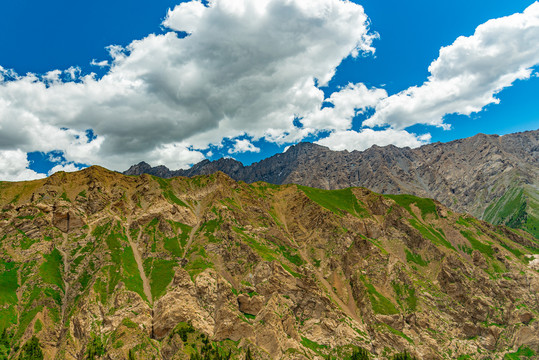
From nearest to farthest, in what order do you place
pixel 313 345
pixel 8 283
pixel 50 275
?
pixel 8 283, pixel 313 345, pixel 50 275

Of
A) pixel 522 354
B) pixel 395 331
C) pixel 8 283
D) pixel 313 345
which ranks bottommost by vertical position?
pixel 522 354

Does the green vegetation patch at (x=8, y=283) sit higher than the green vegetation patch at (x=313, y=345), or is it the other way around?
the green vegetation patch at (x=8, y=283)

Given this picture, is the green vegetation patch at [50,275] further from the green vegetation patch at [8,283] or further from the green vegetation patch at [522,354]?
the green vegetation patch at [522,354]

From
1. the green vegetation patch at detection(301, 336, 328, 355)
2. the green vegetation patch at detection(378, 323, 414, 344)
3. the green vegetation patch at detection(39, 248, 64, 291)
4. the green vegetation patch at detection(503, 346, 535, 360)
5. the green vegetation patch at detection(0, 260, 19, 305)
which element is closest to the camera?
the green vegetation patch at detection(0, 260, 19, 305)

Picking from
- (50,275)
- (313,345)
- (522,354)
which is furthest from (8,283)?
(522,354)

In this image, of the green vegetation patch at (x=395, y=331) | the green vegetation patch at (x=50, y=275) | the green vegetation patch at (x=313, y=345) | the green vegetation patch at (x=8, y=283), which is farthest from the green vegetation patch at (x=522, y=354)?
the green vegetation patch at (x=8, y=283)

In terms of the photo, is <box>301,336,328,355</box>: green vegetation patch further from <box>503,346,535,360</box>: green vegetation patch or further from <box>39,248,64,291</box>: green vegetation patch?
<box>39,248,64,291</box>: green vegetation patch

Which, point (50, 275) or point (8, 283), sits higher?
point (50, 275)

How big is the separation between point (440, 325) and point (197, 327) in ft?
469

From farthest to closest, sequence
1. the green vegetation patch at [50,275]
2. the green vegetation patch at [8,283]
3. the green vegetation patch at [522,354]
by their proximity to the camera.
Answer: the green vegetation patch at [50,275]
the green vegetation patch at [522,354]
the green vegetation patch at [8,283]

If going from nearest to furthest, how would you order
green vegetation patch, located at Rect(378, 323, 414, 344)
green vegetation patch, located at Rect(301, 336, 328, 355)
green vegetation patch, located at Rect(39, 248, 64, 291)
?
green vegetation patch, located at Rect(301, 336, 328, 355)
green vegetation patch, located at Rect(378, 323, 414, 344)
green vegetation patch, located at Rect(39, 248, 64, 291)

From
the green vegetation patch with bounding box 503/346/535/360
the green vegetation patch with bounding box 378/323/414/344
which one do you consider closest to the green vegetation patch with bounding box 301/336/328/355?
the green vegetation patch with bounding box 378/323/414/344

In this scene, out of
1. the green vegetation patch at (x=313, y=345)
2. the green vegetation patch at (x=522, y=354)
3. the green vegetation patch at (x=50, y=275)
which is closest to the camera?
the green vegetation patch at (x=313, y=345)

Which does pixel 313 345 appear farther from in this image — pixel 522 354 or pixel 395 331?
pixel 522 354
